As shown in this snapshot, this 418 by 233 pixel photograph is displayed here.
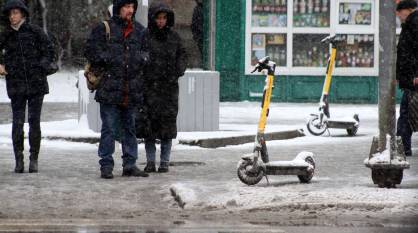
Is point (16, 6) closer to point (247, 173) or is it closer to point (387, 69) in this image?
point (247, 173)

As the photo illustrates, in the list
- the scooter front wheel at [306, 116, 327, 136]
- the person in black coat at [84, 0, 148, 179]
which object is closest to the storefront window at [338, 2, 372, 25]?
the scooter front wheel at [306, 116, 327, 136]

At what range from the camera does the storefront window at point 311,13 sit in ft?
84.6

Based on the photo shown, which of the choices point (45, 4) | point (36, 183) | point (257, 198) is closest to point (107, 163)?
point (36, 183)

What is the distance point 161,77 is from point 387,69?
283 cm

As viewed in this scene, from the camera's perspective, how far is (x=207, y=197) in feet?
30.2

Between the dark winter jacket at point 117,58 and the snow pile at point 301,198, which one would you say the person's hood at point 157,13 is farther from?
the snow pile at point 301,198

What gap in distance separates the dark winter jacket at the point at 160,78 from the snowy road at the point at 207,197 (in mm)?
606

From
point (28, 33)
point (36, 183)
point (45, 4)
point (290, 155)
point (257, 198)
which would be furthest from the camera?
point (45, 4)

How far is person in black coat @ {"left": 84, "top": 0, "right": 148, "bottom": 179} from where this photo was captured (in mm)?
11164

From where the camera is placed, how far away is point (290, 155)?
14.2 m

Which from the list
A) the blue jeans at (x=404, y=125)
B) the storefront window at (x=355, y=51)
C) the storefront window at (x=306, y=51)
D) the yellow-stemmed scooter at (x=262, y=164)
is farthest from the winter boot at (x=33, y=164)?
the storefront window at (x=355, y=51)

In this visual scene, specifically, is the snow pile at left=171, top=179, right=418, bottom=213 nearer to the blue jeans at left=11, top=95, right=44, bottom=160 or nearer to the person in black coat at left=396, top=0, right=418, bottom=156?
the blue jeans at left=11, top=95, right=44, bottom=160

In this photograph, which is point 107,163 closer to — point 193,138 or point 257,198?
point 257,198

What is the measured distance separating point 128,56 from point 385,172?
307cm
